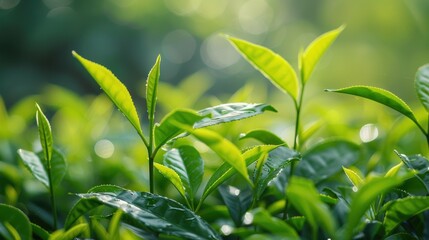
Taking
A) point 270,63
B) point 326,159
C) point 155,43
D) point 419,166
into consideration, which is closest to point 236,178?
point 326,159

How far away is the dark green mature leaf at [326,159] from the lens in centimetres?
115

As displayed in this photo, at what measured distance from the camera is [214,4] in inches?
281

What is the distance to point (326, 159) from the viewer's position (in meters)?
1.19

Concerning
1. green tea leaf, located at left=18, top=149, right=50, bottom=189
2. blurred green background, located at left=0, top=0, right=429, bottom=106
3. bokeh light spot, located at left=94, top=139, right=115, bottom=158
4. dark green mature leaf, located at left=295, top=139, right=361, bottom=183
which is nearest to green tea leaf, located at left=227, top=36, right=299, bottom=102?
dark green mature leaf, located at left=295, top=139, right=361, bottom=183

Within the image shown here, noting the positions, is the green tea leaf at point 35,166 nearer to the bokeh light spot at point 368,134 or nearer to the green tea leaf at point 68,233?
the green tea leaf at point 68,233

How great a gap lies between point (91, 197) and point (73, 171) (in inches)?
27.8

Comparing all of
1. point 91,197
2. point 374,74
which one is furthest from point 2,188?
point 374,74

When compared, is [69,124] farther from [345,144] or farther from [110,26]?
[110,26]

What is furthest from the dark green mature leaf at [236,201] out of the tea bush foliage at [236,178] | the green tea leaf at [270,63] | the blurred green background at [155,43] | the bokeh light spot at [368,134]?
the blurred green background at [155,43]

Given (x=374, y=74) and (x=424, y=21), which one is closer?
(x=424, y=21)

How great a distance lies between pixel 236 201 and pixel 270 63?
252 millimetres

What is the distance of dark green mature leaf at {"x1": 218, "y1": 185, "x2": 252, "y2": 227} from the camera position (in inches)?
38.0

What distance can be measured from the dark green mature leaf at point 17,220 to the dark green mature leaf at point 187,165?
249 millimetres

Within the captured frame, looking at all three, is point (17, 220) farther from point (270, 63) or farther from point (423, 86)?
point (423, 86)
